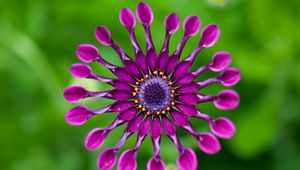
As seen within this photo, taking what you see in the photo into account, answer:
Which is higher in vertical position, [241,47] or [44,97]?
[44,97]

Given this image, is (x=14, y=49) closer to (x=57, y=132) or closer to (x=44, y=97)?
(x=44, y=97)

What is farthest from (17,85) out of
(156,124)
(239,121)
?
(156,124)

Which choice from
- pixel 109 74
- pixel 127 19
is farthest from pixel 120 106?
pixel 109 74

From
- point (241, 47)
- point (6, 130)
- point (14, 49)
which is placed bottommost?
point (241, 47)

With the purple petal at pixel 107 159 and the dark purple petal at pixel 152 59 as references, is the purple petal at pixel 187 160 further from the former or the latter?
the dark purple petal at pixel 152 59

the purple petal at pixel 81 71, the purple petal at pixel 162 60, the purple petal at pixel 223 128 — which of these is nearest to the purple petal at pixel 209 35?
the purple petal at pixel 162 60

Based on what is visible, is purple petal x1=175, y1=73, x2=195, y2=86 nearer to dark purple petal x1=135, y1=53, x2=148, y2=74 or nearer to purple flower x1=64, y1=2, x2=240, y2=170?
purple flower x1=64, y1=2, x2=240, y2=170

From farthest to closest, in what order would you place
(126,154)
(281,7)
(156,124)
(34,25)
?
(34,25)
(281,7)
(156,124)
(126,154)

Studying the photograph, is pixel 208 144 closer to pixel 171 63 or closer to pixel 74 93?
pixel 171 63

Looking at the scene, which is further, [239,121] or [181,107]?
[239,121]
